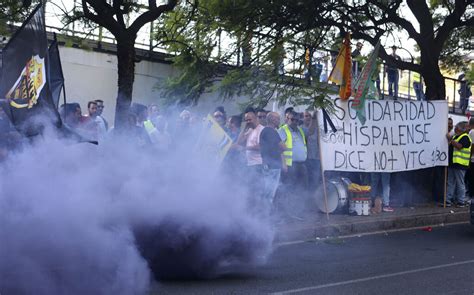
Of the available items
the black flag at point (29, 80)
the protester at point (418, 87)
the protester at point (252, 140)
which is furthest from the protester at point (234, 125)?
the protester at point (418, 87)

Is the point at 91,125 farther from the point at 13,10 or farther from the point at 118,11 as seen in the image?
the point at 13,10

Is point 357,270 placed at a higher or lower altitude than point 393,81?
lower

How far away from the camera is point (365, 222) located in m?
10.6

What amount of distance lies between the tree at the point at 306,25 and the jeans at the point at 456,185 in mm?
1661

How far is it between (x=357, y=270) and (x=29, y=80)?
3.89m

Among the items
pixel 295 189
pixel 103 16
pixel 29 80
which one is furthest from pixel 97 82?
pixel 29 80

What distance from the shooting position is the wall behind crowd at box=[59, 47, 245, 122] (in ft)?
46.1

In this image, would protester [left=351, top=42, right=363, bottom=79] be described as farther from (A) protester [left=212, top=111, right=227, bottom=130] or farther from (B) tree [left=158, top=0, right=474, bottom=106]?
(A) protester [left=212, top=111, right=227, bottom=130]

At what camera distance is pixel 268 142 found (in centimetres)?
973

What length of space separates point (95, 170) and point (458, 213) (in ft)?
28.2

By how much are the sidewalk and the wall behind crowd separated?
377cm

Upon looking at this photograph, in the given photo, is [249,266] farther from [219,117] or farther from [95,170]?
[219,117]

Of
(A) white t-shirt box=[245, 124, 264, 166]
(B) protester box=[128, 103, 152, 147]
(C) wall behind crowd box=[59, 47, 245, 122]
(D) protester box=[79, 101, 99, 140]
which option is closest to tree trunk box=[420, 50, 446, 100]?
(C) wall behind crowd box=[59, 47, 245, 122]

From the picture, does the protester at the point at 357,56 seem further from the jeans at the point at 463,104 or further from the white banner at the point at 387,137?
the jeans at the point at 463,104
